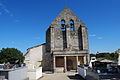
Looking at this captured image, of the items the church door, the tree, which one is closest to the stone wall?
the church door

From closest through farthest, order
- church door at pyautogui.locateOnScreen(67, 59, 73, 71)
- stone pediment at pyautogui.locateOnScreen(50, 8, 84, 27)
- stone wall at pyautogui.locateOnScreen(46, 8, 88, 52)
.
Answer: church door at pyautogui.locateOnScreen(67, 59, 73, 71) → stone wall at pyautogui.locateOnScreen(46, 8, 88, 52) → stone pediment at pyautogui.locateOnScreen(50, 8, 84, 27)

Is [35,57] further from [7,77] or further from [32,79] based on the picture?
[7,77]

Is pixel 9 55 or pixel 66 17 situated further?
pixel 9 55

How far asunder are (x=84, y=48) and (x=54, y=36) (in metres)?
7.39

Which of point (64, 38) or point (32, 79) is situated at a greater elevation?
point (64, 38)

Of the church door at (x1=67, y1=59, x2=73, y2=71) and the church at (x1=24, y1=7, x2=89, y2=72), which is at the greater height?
the church at (x1=24, y1=7, x2=89, y2=72)

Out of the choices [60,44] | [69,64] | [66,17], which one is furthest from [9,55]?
[66,17]

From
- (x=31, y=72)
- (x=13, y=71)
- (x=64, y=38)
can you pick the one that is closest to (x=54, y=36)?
(x=64, y=38)

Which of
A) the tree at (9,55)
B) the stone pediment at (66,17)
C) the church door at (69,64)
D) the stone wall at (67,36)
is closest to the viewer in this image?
the church door at (69,64)

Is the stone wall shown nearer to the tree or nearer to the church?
the church

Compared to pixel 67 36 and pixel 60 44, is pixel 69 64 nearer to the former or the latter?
pixel 60 44

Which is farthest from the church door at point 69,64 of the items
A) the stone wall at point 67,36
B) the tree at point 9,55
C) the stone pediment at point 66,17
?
the tree at point 9,55

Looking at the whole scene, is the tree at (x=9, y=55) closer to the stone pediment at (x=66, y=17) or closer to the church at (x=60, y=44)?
the church at (x=60, y=44)

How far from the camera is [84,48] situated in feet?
102
